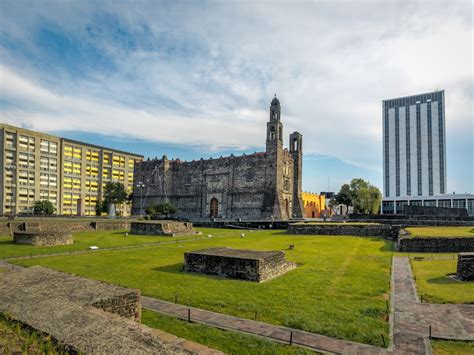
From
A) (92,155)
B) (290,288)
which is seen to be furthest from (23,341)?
(92,155)

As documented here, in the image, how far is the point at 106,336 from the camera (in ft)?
15.8

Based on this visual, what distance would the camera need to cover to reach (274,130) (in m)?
52.7

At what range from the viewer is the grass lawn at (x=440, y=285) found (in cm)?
955

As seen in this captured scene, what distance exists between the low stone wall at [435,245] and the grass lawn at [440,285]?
479 cm

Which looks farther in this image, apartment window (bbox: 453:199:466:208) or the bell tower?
apartment window (bbox: 453:199:466:208)

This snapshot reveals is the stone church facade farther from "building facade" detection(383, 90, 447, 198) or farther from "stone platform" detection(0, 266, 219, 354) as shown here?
"building facade" detection(383, 90, 447, 198)

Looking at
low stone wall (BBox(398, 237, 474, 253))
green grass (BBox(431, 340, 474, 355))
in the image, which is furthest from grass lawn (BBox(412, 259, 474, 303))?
low stone wall (BBox(398, 237, 474, 253))

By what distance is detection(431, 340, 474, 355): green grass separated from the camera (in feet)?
20.4

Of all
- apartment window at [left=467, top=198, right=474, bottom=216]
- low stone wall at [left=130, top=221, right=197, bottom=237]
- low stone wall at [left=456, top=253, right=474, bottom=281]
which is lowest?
low stone wall at [left=130, top=221, right=197, bottom=237]

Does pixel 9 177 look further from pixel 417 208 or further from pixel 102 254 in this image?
pixel 417 208

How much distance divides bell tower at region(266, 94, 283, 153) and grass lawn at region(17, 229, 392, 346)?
34.7 metres

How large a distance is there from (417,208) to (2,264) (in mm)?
47801

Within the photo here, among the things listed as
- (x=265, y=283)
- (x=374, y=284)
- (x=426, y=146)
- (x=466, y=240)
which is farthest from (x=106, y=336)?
(x=426, y=146)

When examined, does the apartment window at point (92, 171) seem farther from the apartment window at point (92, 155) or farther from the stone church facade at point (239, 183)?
the stone church facade at point (239, 183)
